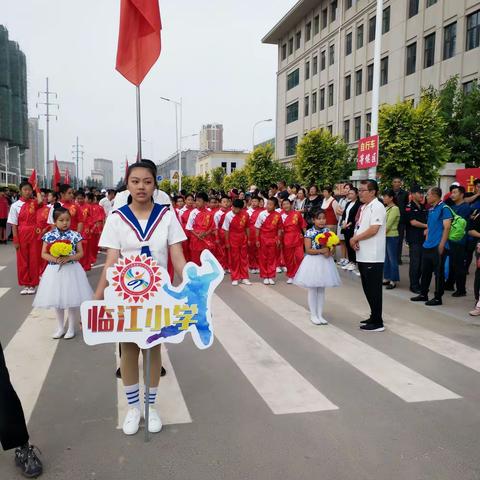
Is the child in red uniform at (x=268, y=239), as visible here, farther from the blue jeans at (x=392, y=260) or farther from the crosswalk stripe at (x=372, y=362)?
the crosswalk stripe at (x=372, y=362)

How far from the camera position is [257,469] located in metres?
3.00

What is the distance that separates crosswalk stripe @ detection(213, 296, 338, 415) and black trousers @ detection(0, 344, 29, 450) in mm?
1821

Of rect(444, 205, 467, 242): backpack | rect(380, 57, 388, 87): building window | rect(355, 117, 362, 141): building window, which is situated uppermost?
rect(380, 57, 388, 87): building window

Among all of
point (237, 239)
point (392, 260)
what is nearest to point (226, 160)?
point (237, 239)

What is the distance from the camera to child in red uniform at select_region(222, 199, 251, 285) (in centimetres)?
987

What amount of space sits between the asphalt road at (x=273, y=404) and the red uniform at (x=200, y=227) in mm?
3745

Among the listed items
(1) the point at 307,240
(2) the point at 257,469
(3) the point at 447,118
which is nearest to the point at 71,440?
(2) the point at 257,469

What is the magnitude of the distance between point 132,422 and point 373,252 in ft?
12.8

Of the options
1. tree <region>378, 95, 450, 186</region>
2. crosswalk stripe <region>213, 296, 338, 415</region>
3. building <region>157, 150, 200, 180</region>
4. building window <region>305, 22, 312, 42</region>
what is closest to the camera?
crosswalk stripe <region>213, 296, 338, 415</region>

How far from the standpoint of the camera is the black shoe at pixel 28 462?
289 centimetres

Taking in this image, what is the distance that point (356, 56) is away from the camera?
114ft

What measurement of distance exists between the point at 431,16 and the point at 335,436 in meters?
28.6

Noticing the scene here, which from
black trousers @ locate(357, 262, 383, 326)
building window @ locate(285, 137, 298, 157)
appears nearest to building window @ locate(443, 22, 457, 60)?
building window @ locate(285, 137, 298, 157)

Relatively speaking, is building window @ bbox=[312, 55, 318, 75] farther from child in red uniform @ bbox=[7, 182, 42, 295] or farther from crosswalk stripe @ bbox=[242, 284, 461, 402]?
crosswalk stripe @ bbox=[242, 284, 461, 402]
